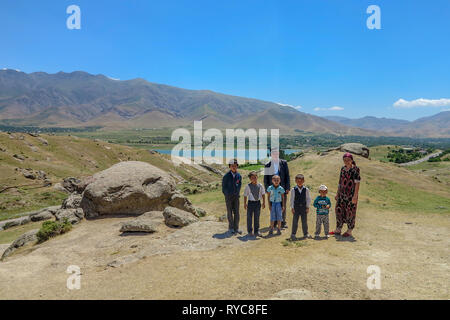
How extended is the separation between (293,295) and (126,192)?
13.0 metres

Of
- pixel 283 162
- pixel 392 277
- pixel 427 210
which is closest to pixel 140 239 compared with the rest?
pixel 283 162

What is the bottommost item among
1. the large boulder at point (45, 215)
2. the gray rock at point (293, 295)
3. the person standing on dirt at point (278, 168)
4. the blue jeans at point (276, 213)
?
the large boulder at point (45, 215)

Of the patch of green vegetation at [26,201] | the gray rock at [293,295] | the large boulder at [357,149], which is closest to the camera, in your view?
the gray rock at [293,295]

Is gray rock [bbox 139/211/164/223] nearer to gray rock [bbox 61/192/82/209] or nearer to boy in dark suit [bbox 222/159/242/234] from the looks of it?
boy in dark suit [bbox 222/159/242/234]

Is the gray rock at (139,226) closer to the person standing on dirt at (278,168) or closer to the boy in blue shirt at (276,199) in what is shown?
the boy in blue shirt at (276,199)

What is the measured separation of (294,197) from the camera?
1146cm

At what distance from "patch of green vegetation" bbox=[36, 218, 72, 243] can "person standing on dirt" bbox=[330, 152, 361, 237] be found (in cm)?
1393

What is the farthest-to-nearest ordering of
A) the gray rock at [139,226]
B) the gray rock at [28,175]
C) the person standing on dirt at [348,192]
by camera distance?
1. the gray rock at [28,175]
2. the gray rock at [139,226]
3. the person standing on dirt at [348,192]

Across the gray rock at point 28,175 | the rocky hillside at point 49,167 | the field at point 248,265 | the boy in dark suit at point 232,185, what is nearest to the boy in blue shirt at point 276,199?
the field at point 248,265

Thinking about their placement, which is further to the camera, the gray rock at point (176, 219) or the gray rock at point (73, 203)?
the gray rock at point (73, 203)

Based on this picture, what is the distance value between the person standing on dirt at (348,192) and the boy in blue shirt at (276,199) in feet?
7.73

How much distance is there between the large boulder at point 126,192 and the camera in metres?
17.1

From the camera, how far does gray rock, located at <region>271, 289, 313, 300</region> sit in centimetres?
658

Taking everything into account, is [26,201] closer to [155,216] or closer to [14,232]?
[14,232]
